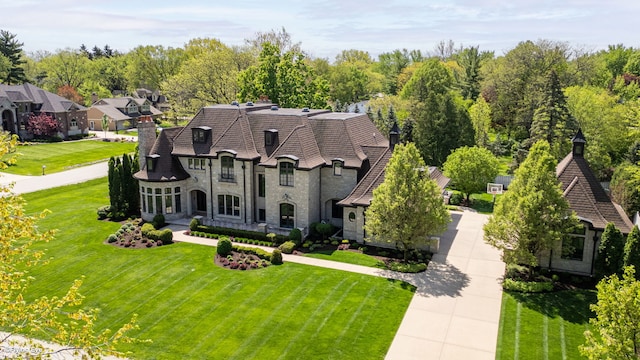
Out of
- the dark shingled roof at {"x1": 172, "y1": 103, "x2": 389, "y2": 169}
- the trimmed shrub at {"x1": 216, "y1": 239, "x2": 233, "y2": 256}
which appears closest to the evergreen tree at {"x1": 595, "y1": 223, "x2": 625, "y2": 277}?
the dark shingled roof at {"x1": 172, "y1": 103, "x2": 389, "y2": 169}

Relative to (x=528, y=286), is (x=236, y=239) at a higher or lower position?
higher

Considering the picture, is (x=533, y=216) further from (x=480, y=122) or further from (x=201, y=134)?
(x=480, y=122)

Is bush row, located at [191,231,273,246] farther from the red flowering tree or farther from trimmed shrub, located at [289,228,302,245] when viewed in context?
the red flowering tree

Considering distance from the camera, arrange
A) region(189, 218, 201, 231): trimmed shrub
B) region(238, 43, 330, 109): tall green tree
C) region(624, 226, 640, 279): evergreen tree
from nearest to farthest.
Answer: region(624, 226, 640, 279): evergreen tree
region(189, 218, 201, 231): trimmed shrub
region(238, 43, 330, 109): tall green tree

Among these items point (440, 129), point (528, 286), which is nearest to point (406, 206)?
point (528, 286)

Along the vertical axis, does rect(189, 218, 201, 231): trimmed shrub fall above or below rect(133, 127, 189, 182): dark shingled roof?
below

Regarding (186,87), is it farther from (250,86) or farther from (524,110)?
(524,110)
